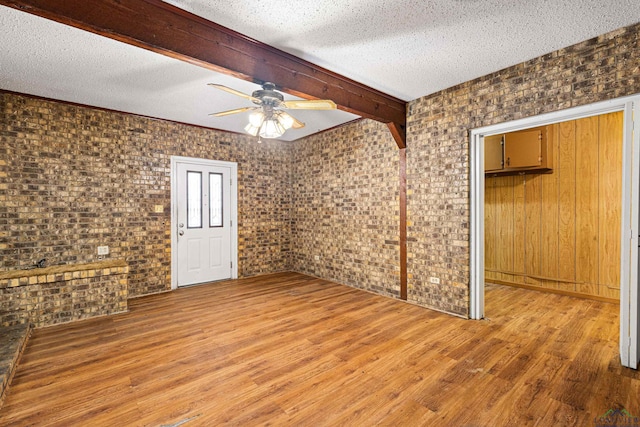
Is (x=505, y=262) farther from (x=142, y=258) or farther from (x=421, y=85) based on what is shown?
(x=142, y=258)

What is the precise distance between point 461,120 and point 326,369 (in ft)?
10.1

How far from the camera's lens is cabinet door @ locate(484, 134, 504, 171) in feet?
15.2

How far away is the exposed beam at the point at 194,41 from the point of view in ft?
5.95

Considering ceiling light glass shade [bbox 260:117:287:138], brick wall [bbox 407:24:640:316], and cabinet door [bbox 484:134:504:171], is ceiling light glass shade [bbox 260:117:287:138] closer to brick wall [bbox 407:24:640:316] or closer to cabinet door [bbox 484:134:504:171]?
brick wall [bbox 407:24:640:316]

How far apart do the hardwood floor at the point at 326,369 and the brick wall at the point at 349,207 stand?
Result: 94 centimetres

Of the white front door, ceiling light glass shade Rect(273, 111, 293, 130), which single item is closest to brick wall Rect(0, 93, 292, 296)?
the white front door

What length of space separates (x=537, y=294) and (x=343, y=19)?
4.60 m

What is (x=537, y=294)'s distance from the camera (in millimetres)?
4371

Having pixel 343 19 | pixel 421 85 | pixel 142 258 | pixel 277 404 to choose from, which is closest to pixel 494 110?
pixel 421 85

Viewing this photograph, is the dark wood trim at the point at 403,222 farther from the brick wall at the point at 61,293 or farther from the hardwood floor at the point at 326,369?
the brick wall at the point at 61,293

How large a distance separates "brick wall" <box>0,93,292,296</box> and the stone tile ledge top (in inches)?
9.7

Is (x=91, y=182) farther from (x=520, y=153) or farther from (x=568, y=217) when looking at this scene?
(x=568, y=217)

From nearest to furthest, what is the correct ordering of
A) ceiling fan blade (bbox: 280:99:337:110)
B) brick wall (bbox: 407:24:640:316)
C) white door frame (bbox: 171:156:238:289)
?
brick wall (bbox: 407:24:640:316) → ceiling fan blade (bbox: 280:99:337:110) → white door frame (bbox: 171:156:238:289)

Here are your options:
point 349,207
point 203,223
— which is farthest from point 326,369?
point 203,223
